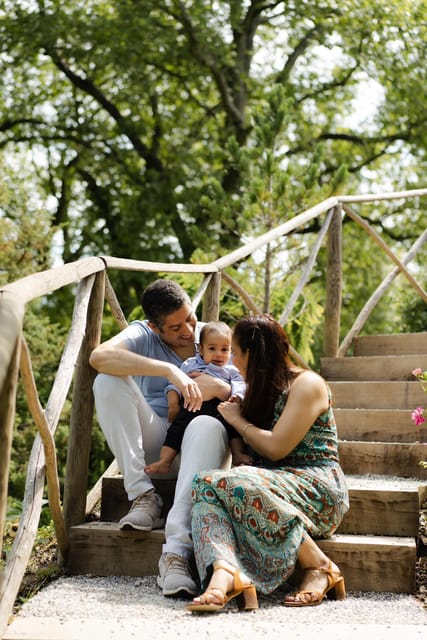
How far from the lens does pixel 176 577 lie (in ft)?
9.31

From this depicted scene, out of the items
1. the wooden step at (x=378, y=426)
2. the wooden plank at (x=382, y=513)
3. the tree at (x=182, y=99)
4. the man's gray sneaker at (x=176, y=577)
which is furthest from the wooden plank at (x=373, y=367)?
the tree at (x=182, y=99)

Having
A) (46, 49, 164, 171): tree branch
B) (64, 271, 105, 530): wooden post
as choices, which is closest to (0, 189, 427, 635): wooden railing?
(64, 271, 105, 530): wooden post

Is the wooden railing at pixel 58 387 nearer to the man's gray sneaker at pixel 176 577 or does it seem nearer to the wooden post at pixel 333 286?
the man's gray sneaker at pixel 176 577

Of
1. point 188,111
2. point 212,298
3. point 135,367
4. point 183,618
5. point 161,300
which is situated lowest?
point 183,618

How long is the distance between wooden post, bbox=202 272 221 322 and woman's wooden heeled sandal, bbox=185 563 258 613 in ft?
6.40

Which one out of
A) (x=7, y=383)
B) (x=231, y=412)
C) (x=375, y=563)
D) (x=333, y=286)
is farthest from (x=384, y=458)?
(x=7, y=383)

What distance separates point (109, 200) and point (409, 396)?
445 inches

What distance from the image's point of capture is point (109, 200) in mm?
15578

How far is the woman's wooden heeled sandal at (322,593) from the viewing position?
2.81 metres

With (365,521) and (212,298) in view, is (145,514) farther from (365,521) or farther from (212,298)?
(212,298)

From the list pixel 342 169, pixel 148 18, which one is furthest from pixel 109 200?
pixel 342 169

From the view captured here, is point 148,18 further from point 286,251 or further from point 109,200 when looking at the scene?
point 286,251

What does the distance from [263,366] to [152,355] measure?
0.65m

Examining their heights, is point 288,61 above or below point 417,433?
above
